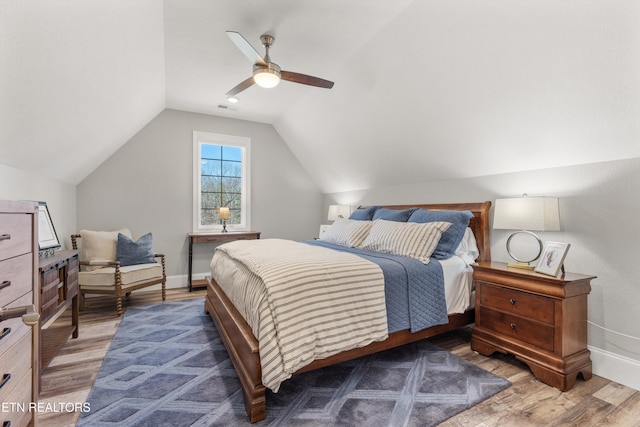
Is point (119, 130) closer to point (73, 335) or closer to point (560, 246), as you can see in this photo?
point (73, 335)

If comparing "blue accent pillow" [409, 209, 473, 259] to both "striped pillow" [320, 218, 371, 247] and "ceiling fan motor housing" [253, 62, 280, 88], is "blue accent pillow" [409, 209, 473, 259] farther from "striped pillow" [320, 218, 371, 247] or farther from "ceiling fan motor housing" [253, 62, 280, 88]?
"ceiling fan motor housing" [253, 62, 280, 88]

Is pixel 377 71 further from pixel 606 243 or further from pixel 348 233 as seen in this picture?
pixel 606 243

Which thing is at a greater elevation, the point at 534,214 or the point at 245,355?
the point at 534,214

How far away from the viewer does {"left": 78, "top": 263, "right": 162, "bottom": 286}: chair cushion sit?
329cm

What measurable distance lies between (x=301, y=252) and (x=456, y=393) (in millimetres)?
1523

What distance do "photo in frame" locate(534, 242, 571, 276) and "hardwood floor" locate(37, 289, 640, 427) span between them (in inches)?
30.8

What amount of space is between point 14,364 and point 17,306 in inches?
9.3

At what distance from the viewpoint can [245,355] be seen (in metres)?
1.88

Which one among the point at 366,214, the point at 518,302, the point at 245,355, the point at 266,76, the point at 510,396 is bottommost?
the point at 510,396

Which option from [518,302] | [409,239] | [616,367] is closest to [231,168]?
[409,239]

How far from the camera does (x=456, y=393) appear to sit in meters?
1.94

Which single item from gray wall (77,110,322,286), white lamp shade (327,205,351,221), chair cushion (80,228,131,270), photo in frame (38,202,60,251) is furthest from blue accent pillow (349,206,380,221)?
photo in frame (38,202,60,251)

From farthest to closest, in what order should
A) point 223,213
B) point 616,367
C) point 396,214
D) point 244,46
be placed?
point 223,213, point 396,214, point 244,46, point 616,367

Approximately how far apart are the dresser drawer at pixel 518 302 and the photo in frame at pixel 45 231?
3797 millimetres
